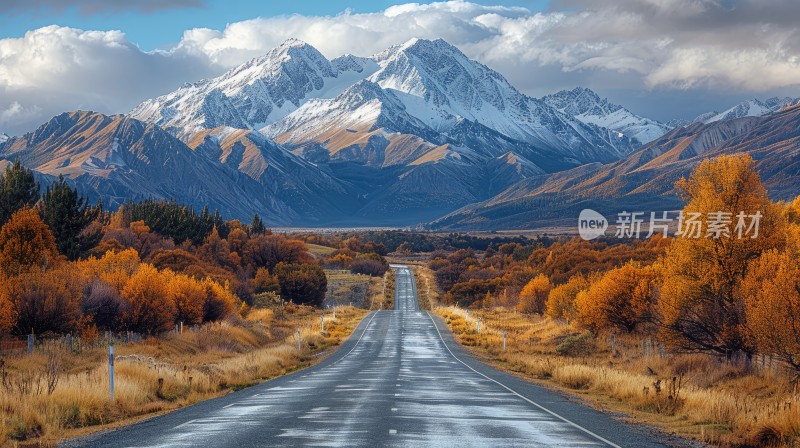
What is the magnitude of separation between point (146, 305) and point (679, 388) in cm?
3314

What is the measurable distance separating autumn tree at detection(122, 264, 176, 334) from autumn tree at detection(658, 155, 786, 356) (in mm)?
27799

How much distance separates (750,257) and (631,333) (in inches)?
789

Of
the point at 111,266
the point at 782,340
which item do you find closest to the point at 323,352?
the point at 111,266

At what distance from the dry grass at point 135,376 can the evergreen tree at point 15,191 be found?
20.1m

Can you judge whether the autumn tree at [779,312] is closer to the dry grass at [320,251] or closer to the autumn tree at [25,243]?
the autumn tree at [25,243]

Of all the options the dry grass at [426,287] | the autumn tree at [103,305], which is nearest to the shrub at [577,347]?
the autumn tree at [103,305]

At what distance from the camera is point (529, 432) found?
17906mm

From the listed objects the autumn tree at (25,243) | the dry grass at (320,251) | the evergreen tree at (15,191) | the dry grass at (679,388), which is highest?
the evergreen tree at (15,191)

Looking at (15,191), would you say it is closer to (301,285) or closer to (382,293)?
(301,285)

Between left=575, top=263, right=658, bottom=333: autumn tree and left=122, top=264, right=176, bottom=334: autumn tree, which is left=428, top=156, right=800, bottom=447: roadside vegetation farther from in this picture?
left=122, top=264, right=176, bottom=334: autumn tree

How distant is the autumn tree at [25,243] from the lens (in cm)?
5233

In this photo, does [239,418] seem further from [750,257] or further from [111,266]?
[111,266]

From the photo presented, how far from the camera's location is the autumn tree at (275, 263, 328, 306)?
340 feet

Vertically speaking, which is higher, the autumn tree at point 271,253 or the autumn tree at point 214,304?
the autumn tree at point 271,253
